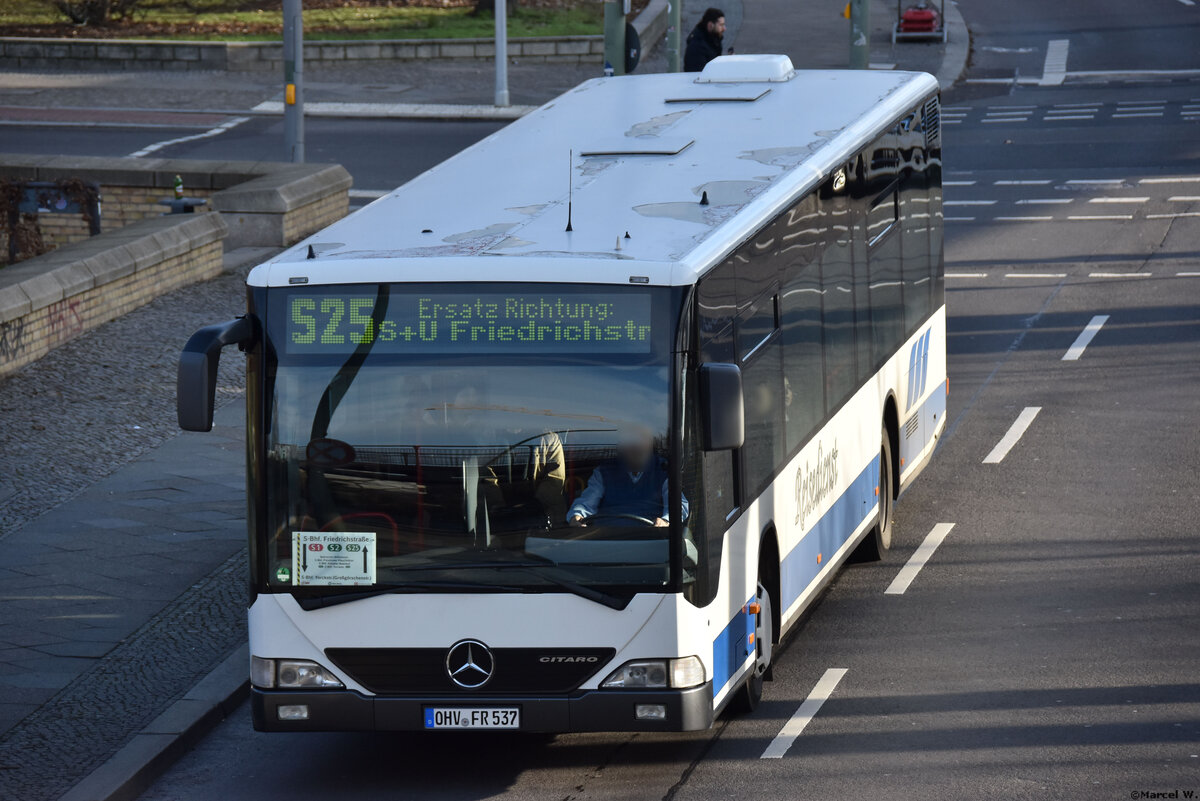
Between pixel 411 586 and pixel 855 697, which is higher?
pixel 411 586

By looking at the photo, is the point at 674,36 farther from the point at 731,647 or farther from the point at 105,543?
the point at 731,647

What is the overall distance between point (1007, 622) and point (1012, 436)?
4.77 m

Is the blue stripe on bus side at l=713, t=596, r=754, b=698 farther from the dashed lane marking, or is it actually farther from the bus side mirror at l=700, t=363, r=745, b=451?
the dashed lane marking

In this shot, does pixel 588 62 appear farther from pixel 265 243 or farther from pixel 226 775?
pixel 226 775

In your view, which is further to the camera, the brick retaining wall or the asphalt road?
the brick retaining wall

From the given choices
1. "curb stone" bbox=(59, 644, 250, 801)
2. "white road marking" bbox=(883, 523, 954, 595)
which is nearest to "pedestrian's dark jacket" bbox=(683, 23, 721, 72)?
"white road marking" bbox=(883, 523, 954, 595)

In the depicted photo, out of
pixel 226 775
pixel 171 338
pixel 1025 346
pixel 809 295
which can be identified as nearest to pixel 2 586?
pixel 226 775

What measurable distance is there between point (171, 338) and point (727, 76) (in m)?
7.40

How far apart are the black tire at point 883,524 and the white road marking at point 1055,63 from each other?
1091 inches

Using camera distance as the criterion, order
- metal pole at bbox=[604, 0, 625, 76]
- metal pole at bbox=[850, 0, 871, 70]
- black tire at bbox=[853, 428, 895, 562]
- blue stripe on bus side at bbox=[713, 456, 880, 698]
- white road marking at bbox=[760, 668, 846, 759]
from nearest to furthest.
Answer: blue stripe on bus side at bbox=[713, 456, 880, 698]
white road marking at bbox=[760, 668, 846, 759]
black tire at bbox=[853, 428, 895, 562]
metal pole at bbox=[604, 0, 625, 76]
metal pole at bbox=[850, 0, 871, 70]

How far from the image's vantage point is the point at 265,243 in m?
22.0

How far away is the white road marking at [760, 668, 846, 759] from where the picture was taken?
28.7ft

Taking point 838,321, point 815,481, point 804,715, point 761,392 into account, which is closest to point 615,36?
point 838,321

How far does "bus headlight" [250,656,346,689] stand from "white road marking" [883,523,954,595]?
14.9 feet
